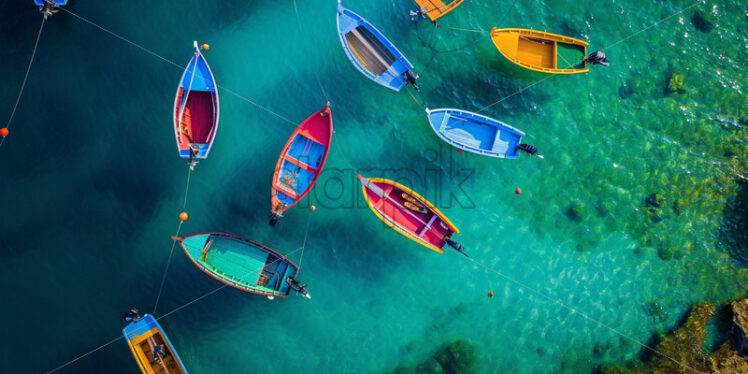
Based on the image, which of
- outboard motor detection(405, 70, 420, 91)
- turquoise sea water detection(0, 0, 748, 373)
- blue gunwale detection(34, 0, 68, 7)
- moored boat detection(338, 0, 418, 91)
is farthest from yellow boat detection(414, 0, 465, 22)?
blue gunwale detection(34, 0, 68, 7)

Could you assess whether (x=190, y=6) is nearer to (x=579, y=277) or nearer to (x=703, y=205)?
(x=579, y=277)

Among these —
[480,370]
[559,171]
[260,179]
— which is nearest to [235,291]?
[260,179]

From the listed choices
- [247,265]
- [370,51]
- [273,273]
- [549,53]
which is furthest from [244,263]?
[549,53]

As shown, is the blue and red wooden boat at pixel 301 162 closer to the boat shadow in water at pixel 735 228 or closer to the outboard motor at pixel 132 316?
the outboard motor at pixel 132 316

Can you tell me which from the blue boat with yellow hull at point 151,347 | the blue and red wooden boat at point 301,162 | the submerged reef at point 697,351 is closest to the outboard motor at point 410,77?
the blue and red wooden boat at point 301,162

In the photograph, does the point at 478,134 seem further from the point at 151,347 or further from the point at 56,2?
Answer: the point at 56,2

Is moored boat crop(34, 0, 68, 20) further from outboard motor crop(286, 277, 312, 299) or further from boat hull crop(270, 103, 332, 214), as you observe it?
outboard motor crop(286, 277, 312, 299)
